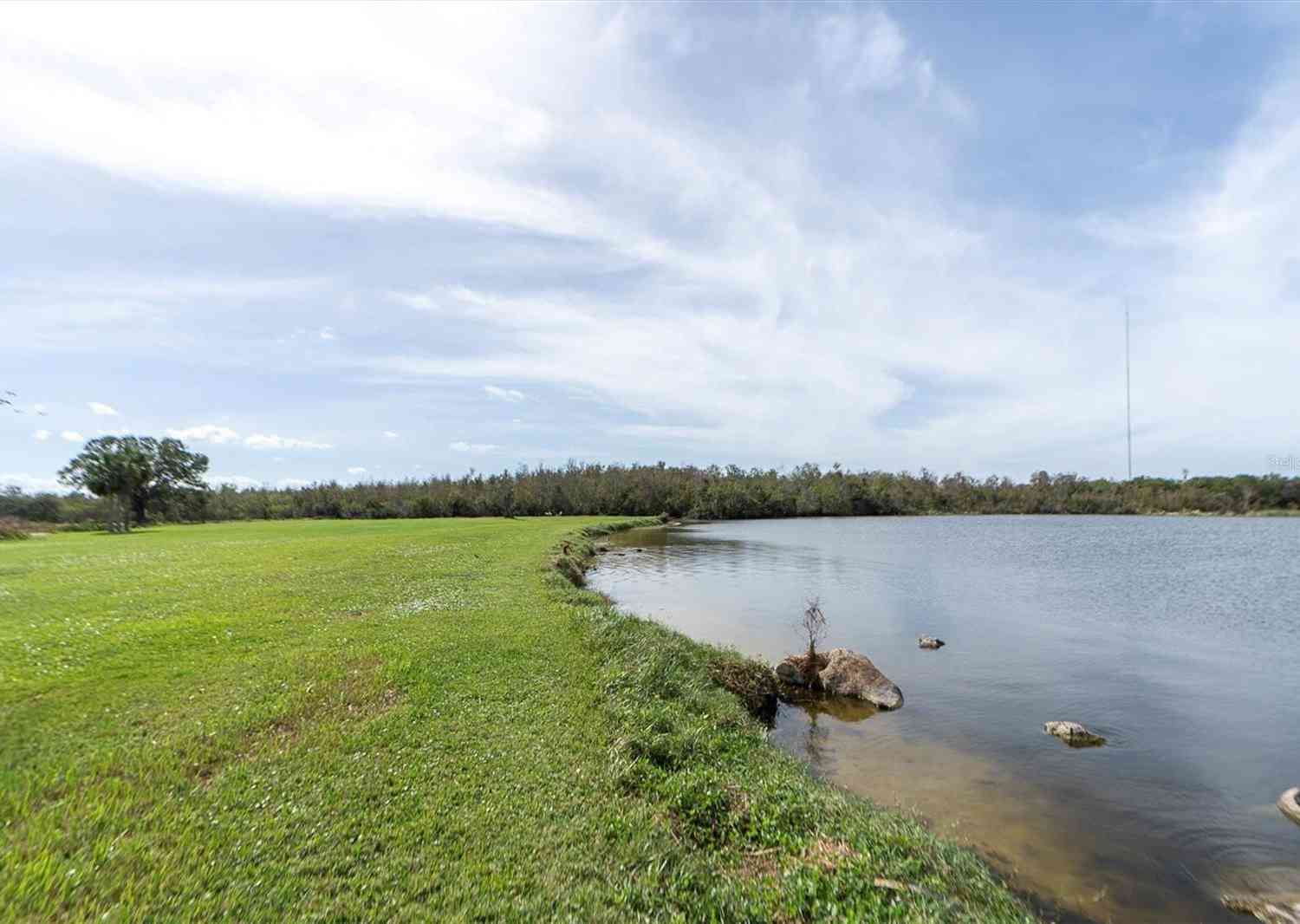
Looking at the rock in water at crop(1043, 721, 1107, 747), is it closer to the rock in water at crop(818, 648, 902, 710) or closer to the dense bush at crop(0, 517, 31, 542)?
the rock in water at crop(818, 648, 902, 710)

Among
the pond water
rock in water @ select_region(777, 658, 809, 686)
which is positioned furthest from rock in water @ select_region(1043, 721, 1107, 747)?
rock in water @ select_region(777, 658, 809, 686)

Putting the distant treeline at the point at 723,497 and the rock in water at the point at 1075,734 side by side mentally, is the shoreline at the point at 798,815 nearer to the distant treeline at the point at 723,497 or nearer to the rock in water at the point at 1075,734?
the rock in water at the point at 1075,734

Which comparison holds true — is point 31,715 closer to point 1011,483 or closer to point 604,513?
point 604,513

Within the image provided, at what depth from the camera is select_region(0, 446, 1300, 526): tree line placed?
11725 centimetres

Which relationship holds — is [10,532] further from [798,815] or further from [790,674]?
[798,815]

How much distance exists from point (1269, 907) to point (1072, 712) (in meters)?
7.61

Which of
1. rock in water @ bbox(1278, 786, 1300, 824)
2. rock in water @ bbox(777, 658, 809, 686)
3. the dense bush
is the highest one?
the dense bush

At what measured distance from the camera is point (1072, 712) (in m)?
14.8

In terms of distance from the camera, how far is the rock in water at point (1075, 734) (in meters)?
12.8

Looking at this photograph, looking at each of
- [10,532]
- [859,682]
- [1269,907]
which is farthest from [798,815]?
[10,532]

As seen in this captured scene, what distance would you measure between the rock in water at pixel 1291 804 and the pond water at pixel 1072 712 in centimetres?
17

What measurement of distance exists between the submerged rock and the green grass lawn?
355 centimetres

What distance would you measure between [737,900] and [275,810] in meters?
4.84

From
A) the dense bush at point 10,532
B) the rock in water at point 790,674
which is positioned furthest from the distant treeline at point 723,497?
the rock in water at point 790,674
